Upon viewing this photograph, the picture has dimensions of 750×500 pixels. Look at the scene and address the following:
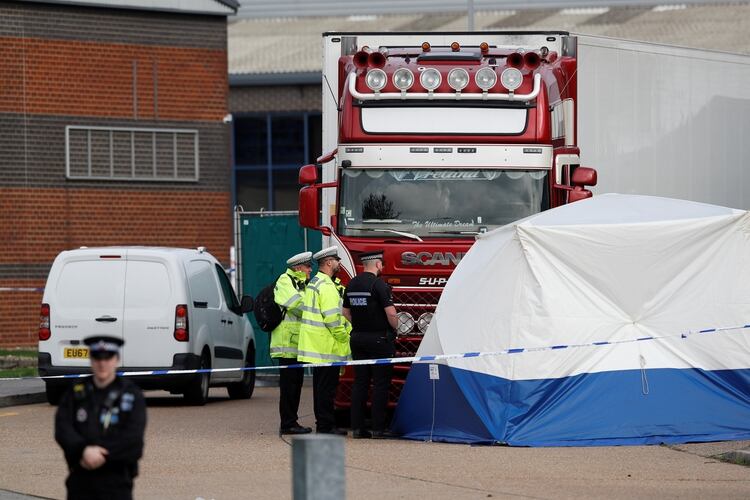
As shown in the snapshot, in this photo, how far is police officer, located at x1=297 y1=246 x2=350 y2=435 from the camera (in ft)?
48.2

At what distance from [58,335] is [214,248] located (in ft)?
49.0

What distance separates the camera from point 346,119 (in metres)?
15.3

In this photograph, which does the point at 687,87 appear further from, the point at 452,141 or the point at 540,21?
the point at 540,21

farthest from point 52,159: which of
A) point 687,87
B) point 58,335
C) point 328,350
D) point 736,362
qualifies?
point 736,362

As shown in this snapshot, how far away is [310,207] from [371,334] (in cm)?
171

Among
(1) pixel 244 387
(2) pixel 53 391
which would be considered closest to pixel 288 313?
(2) pixel 53 391

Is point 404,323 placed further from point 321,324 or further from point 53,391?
point 53,391

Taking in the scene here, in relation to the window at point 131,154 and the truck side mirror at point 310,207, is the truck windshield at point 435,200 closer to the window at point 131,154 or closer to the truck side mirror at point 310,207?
the truck side mirror at point 310,207

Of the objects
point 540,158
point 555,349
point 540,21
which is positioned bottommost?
point 555,349

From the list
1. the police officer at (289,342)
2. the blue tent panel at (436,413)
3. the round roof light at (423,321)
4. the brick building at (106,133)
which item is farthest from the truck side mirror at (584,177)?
the brick building at (106,133)

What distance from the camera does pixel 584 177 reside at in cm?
1534

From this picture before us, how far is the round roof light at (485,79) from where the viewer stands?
15.2m

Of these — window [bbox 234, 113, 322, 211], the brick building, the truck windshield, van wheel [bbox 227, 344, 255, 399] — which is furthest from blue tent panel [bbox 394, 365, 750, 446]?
window [bbox 234, 113, 322, 211]

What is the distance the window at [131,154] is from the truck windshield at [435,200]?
17.9m
